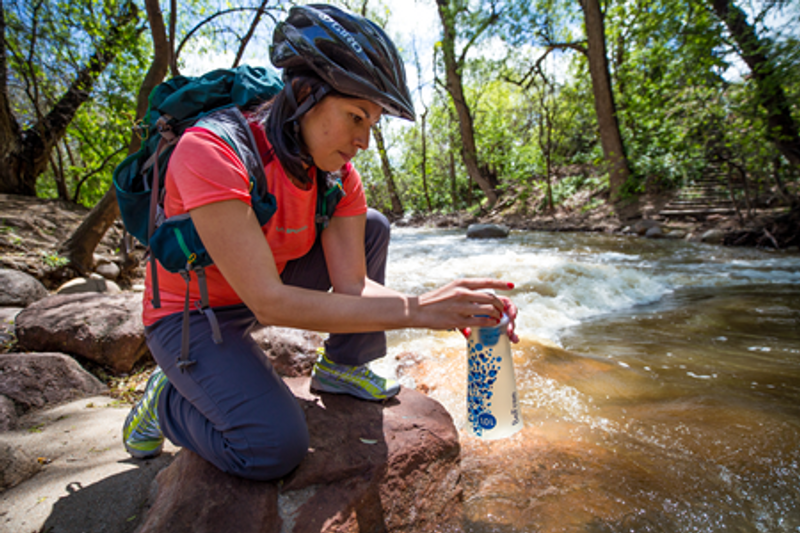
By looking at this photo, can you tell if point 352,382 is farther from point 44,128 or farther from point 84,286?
point 44,128

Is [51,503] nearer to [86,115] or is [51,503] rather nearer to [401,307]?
[401,307]

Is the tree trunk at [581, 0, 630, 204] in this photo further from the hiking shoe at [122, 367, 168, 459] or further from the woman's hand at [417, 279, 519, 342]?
the hiking shoe at [122, 367, 168, 459]

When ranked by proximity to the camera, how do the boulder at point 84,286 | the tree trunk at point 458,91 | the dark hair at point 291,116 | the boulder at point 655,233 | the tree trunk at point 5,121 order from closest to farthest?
the dark hair at point 291,116 → the boulder at point 84,286 → the tree trunk at point 5,121 → the boulder at point 655,233 → the tree trunk at point 458,91

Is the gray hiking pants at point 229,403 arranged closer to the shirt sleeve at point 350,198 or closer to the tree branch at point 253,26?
the shirt sleeve at point 350,198

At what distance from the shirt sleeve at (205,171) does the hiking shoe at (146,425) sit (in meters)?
0.85

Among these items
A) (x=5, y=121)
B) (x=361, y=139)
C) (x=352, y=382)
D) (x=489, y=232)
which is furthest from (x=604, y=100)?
(x=5, y=121)

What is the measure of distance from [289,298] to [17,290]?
13.2 ft

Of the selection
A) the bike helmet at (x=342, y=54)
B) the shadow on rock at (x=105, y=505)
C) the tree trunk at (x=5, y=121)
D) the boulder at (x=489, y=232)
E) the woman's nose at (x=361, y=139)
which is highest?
the tree trunk at (x=5, y=121)

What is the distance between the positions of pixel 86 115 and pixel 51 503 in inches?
410

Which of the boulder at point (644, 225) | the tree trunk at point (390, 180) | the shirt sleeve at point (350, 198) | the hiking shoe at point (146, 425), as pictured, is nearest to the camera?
the hiking shoe at point (146, 425)

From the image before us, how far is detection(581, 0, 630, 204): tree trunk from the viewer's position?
470 inches

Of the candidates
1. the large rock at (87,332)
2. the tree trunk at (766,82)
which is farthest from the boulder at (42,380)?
the tree trunk at (766,82)

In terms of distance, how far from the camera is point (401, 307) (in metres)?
1.36

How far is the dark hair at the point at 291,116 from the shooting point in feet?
4.86
